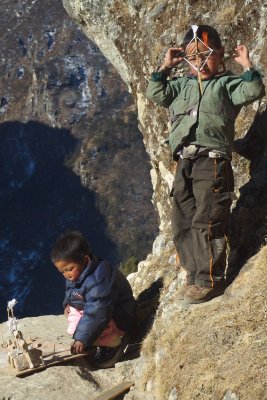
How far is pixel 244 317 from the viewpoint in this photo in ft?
19.8

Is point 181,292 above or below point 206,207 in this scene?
below

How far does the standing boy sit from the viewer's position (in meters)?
6.39

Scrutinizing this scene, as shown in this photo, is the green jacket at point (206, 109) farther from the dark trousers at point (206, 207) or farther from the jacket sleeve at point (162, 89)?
the dark trousers at point (206, 207)

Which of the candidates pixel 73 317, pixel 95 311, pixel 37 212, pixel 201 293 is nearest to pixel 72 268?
pixel 95 311

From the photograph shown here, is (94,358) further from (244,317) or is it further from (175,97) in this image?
(175,97)

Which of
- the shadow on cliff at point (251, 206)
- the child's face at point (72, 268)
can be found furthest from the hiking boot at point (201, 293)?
the child's face at point (72, 268)

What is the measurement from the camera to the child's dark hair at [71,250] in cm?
686

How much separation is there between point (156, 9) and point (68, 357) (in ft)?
20.3

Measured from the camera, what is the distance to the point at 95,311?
677cm

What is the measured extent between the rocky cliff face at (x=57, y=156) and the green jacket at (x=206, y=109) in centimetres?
10669

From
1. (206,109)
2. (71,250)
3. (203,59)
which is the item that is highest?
(203,59)

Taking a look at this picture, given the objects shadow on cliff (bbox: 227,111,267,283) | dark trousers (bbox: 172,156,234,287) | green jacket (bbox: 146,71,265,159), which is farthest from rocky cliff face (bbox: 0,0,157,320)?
green jacket (bbox: 146,71,265,159)

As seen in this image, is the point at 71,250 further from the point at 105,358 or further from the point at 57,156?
the point at 57,156

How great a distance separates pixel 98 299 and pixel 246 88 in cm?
252
